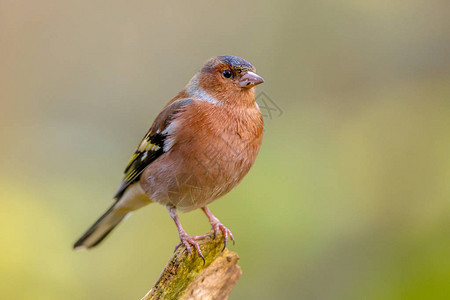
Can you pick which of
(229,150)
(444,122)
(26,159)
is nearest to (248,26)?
(444,122)

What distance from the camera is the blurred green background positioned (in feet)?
→ 19.5

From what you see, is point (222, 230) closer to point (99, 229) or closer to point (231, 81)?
point (231, 81)

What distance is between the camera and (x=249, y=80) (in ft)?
15.1

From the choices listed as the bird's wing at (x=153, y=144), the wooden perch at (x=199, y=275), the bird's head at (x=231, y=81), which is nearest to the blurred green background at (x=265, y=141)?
the bird's wing at (x=153, y=144)

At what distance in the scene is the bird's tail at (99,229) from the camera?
5.46 metres

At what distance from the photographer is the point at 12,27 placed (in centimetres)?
842

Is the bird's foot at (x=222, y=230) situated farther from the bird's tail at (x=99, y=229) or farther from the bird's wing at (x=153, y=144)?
the bird's tail at (x=99, y=229)

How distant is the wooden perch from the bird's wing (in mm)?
910

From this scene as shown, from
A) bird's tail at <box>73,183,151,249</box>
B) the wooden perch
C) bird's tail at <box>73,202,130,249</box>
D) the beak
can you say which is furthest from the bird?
bird's tail at <box>73,202,130,249</box>

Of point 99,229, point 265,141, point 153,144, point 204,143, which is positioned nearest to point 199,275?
point 204,143

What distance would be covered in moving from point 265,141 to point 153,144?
82.8 inches

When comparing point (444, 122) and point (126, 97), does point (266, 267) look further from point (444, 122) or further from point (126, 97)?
point (126, 97)

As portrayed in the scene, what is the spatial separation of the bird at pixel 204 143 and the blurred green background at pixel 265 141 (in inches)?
61.3

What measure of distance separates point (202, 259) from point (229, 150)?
2.85 feet
